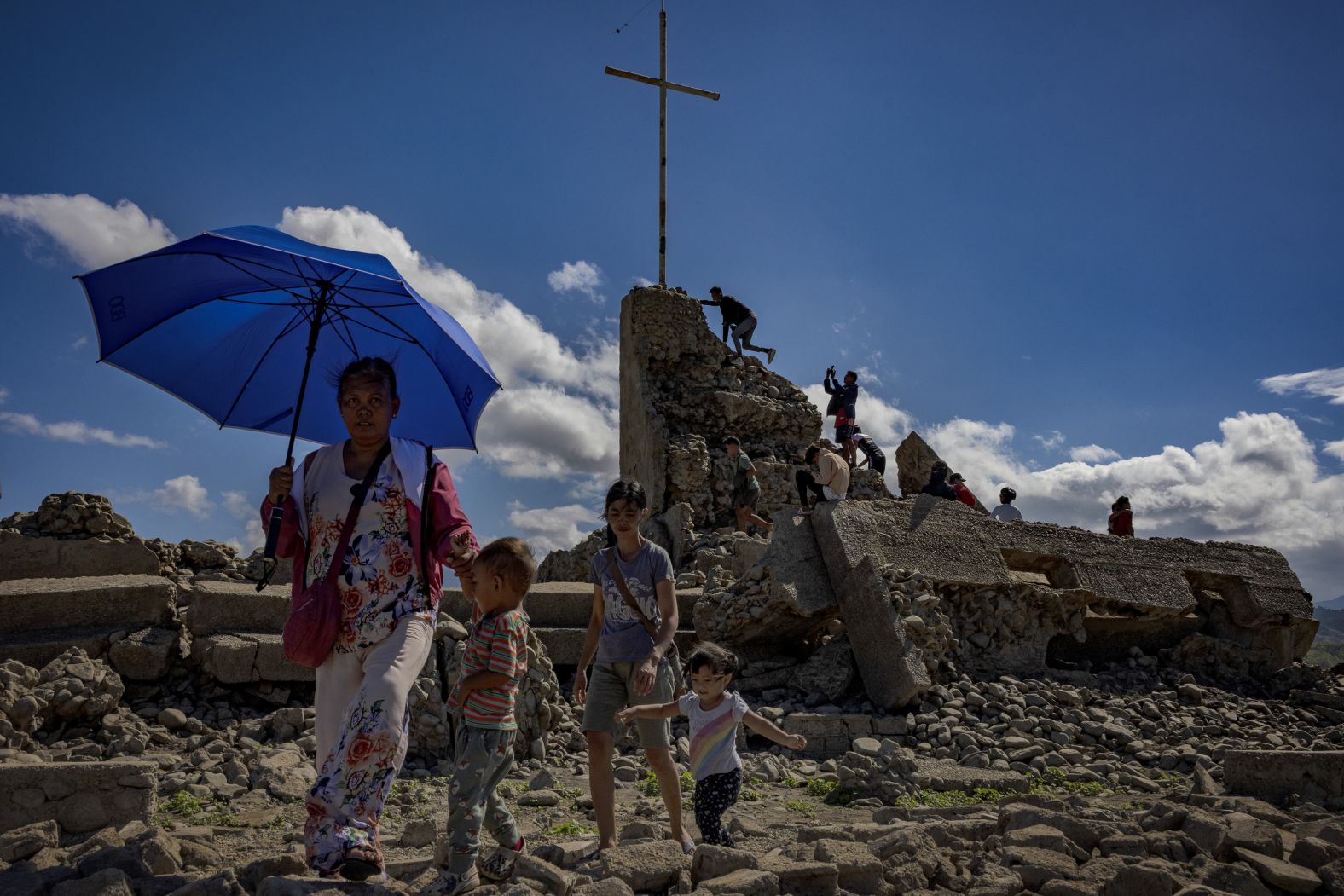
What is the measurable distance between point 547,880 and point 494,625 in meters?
0.85

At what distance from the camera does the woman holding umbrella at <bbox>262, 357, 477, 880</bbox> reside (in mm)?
2758

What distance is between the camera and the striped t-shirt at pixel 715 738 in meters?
3.82

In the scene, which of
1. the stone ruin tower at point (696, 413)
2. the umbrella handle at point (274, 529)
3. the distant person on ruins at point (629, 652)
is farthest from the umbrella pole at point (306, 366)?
the stone ruin tower at point (696, 413)

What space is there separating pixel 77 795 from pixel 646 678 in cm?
245

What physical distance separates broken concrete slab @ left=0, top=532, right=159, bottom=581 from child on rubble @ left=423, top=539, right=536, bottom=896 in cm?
750

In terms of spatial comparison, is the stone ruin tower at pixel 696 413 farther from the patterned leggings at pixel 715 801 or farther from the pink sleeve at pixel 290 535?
the pink sleeve at pixel 290 535

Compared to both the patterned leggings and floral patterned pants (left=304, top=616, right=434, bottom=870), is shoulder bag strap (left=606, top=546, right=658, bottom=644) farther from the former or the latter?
floral patterned pants (left=304, top=616, right=434, bottom=870)

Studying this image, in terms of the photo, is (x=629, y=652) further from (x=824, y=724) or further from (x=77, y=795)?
(x=824, y=724)

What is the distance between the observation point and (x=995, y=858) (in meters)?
3.64

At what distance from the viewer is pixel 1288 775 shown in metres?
5.38

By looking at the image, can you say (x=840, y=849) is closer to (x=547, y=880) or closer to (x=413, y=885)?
(x=547, y=880)

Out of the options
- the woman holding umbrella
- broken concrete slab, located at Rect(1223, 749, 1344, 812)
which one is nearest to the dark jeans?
broken concrete slab, located at Rect(1223, 749, 1344, 812)

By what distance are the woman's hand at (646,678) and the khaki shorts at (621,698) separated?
59mm

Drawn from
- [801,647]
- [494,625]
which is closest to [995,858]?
[494,625]
